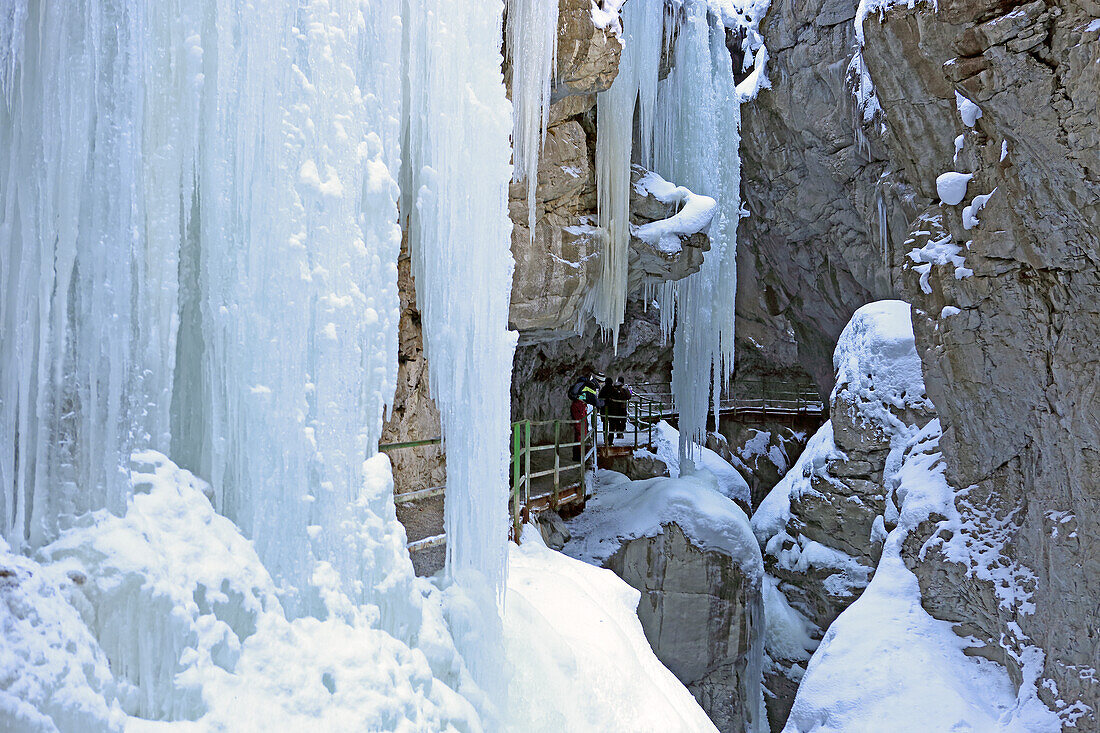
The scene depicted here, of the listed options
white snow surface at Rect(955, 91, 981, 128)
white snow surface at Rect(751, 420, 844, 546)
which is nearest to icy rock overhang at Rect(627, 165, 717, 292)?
white snow surface at Rect(751, 420, 844, 546)

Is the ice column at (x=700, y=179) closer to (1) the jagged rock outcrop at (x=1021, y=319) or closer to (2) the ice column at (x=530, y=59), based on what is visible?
(1) the jagged rock outcrop at (x=1021, y=319)

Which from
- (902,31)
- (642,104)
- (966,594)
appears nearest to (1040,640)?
(966,594)

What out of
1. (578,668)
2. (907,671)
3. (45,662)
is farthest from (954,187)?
(45,662)

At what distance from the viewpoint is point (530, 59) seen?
6.80m

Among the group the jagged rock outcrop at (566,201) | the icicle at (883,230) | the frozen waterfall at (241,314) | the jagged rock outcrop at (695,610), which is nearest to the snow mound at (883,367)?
the icicle at (883,230)

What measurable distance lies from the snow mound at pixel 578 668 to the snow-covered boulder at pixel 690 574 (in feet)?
15.7

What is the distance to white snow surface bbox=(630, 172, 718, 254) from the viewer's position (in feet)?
33.4

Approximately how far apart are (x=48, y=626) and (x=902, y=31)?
767cm

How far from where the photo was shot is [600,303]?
984cm

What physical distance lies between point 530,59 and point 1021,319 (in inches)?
185

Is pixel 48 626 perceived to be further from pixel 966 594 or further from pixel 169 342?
pixel 966 594

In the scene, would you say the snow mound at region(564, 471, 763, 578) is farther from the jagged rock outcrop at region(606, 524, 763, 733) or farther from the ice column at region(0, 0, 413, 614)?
the ice column at region(0, 0, 413, 614)

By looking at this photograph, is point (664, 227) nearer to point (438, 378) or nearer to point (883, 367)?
point (883, 367)

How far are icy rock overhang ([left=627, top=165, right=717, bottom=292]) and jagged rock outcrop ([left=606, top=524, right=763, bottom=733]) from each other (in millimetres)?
3789
